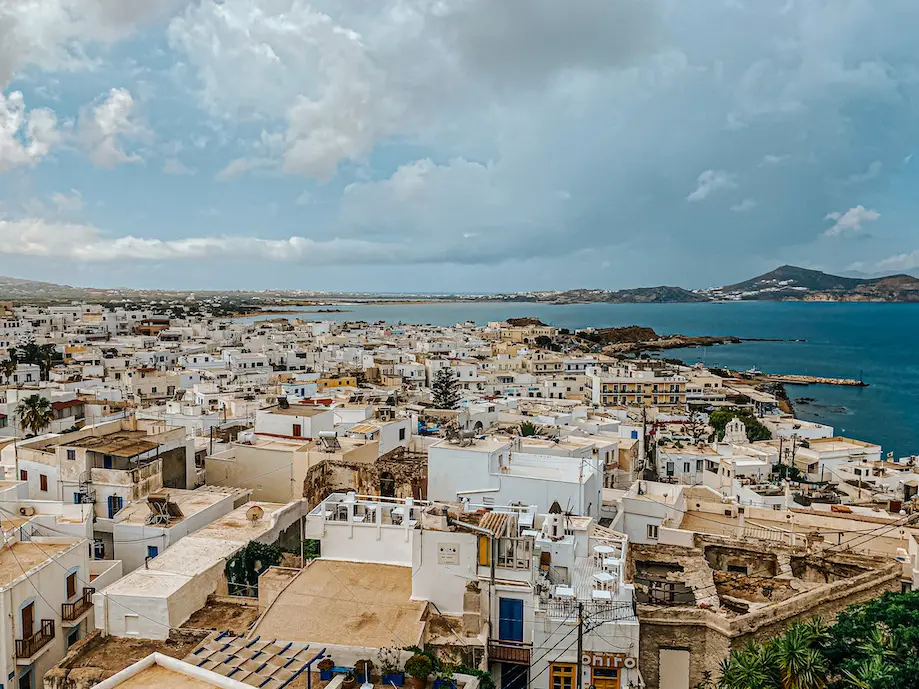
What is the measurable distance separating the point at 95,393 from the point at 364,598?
39.1 m

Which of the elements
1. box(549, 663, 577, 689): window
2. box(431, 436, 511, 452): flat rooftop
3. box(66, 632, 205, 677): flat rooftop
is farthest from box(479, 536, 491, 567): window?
box(431, 436, 511, 452): flat rooftop

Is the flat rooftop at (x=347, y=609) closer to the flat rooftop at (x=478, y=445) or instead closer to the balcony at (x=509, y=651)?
the balcony at (x=509, y=651)

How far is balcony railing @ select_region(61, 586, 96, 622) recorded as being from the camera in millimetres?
15648

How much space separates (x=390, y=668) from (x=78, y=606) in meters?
9.22

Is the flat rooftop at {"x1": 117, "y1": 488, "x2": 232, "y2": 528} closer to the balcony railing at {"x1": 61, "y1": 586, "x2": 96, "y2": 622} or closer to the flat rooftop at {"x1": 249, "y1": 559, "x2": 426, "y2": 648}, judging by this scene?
the balcony railing at {"x1": 61, "y1": 586, "x2": 96, "y2": 622}

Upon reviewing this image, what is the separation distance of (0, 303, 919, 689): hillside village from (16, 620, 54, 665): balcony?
0.05 meters

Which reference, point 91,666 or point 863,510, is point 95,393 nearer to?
point 91,666

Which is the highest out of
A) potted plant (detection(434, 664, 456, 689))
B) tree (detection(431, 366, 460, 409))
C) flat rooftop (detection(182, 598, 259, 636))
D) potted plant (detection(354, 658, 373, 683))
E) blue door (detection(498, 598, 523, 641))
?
potted plant (detection(354, 658, 373, 683))

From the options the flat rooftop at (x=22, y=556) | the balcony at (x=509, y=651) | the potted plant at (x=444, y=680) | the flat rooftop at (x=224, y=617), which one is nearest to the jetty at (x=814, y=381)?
the balcony at (x=509, y=651)

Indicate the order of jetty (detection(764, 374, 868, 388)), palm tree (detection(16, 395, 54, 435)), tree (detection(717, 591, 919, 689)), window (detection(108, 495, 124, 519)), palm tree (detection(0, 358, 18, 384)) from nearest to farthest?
tree (detection(717, 591, 919, 689)), window (detection(108, 495, 124, 519)), palm tree (detection(16, 395, 54, 435)), palm tree (detection(0, 358, 18, 384)), jetty (detection(764, 374, 868, 388))

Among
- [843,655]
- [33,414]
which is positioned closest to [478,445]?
[843,655]

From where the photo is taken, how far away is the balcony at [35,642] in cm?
1427

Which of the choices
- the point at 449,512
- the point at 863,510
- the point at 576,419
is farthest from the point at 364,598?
the point at 576,419

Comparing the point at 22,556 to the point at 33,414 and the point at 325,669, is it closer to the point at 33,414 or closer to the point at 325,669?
the point at 325,669
